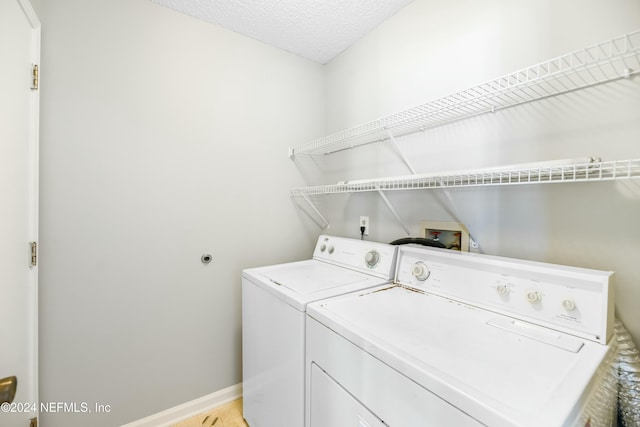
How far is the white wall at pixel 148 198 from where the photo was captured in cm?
139

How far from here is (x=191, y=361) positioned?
1758mm

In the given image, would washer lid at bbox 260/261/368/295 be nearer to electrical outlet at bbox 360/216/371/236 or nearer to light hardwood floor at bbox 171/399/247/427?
electrical outlet at bbox 360/216/371/236

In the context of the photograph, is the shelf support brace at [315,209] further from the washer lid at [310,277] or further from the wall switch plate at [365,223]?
the washer lid at [310,277]

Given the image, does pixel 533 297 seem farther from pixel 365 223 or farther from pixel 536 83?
pixel 365 223

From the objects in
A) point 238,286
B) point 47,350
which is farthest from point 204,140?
point 47,350

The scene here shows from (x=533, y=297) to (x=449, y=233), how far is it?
21.0 inches

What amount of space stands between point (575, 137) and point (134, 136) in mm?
2142

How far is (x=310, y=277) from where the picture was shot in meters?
1.52

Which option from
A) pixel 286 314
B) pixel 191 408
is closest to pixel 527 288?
pixel 286 314

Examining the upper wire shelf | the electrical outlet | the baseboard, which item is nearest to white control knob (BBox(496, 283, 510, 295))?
the upper wire shelf

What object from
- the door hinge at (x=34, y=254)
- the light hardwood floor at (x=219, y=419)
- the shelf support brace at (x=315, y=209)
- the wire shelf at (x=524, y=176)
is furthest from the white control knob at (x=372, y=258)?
the door hinge at (x=34, y=254)

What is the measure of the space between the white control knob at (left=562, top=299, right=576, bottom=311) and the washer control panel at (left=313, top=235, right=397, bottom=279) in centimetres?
70

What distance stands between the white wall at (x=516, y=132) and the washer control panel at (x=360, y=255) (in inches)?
9.6

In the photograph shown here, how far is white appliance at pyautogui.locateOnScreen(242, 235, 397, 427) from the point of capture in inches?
46.0
